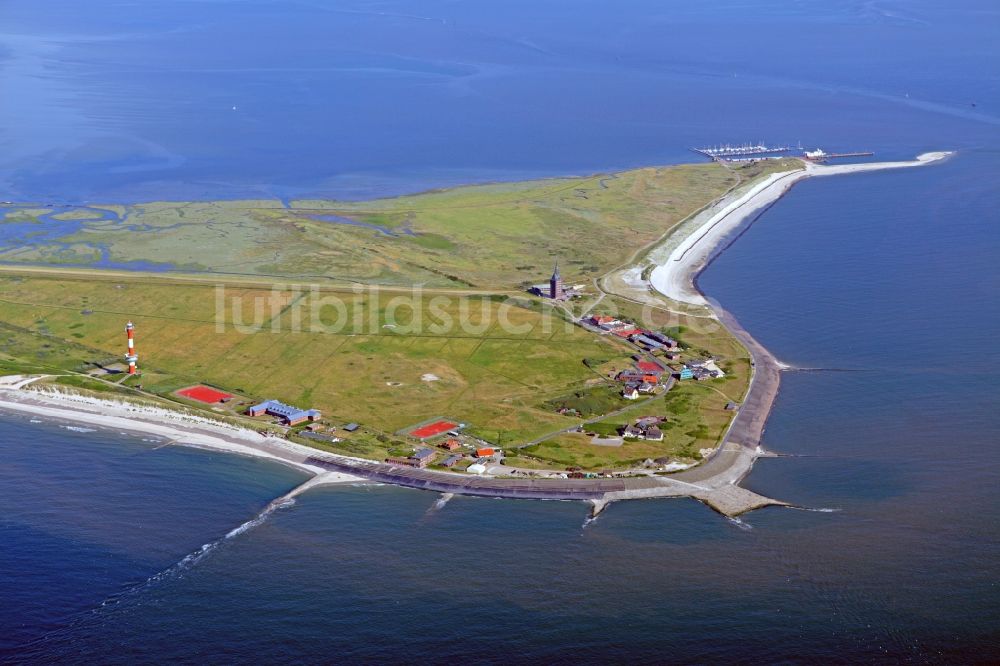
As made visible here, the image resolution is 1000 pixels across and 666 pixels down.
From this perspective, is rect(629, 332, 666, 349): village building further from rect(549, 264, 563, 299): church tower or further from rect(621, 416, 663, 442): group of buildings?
rect(621, 416, 663, 442): group of buildings

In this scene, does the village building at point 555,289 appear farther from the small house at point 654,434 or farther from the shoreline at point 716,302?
the small house at point 654,434

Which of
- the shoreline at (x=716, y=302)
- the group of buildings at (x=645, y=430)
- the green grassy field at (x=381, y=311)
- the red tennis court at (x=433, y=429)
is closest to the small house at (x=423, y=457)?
the green grassy field at (x=381, y=311)

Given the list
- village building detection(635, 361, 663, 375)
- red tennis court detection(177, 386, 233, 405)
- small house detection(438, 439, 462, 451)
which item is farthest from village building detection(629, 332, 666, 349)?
red tennis court detection(177, 386, 233, 405)

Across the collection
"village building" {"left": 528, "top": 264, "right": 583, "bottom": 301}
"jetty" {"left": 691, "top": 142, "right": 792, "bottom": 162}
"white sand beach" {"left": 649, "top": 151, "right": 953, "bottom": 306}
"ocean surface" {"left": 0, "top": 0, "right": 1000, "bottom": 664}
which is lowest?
"ocean surface" {"left": 0, "top": 0, "right": 1000, "bottom": 664}

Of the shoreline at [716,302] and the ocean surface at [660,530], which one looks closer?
the ocean surface at [660,530]

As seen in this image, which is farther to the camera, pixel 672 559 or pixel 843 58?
pixel 843 58

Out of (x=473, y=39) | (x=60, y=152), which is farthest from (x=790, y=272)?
(x=473, y=39)

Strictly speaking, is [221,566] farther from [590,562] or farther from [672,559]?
[672,559]
